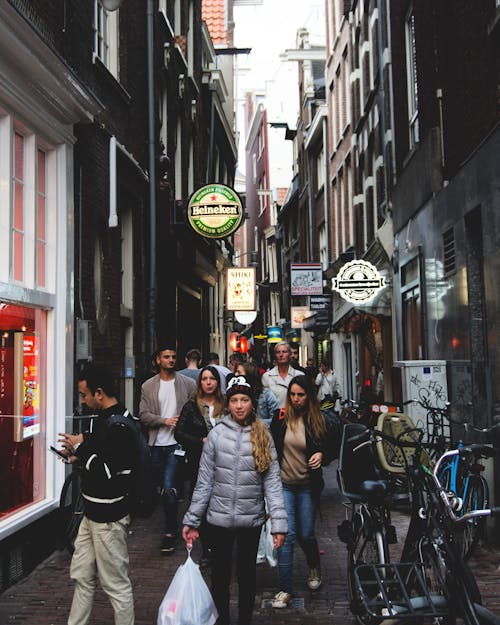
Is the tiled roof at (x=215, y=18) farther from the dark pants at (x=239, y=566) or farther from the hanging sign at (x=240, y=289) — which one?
the dark pants at (x=239, y=566)

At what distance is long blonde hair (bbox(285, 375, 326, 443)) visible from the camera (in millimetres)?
6133

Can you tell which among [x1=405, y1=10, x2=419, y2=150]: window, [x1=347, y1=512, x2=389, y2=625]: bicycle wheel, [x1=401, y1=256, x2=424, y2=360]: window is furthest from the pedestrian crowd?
[x1=405, y1=10, x2=419, y2=150]: window

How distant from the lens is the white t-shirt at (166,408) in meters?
8.03

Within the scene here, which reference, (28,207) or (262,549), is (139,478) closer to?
(262,549)

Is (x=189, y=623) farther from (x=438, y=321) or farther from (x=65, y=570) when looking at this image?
(x=438, y=321)

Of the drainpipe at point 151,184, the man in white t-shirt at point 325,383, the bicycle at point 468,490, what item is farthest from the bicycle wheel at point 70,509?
the man in white t-shirt at point 325,383

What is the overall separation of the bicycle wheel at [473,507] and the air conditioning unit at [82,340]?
164 inches

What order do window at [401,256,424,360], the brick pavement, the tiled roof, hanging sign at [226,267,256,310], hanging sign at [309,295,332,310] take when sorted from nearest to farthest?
the brick pavement < window at [401,256,424,360] < hanging sign at [309,295,332,310] < hanging sign at [226,267,256,310] < the tiled roof

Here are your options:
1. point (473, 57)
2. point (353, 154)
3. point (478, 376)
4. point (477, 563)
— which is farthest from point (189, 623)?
point (353, 154)

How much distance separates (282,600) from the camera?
5.84 m

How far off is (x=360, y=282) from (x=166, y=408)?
8923mm

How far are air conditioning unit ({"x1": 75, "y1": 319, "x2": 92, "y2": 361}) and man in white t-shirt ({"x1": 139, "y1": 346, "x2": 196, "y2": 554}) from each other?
0.76 m

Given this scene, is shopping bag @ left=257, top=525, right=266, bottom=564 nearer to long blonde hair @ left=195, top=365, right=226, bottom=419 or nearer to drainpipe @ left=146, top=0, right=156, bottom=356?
long blonde hair @ left=195, top=365, right=226, bottom=419

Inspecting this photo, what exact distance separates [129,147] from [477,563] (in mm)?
7632
